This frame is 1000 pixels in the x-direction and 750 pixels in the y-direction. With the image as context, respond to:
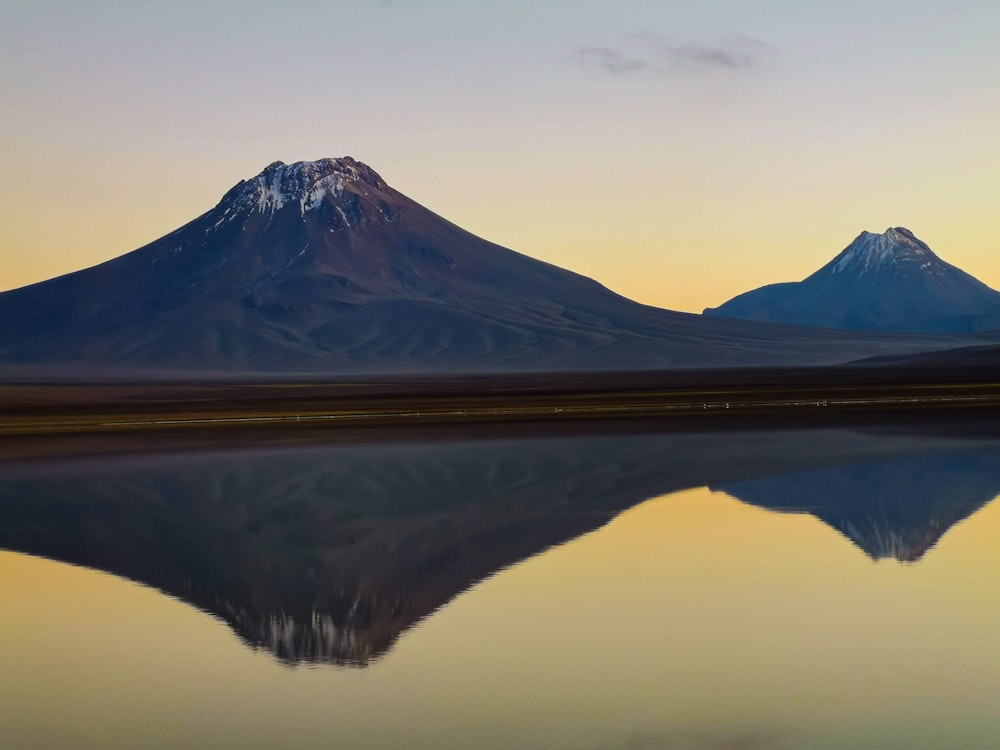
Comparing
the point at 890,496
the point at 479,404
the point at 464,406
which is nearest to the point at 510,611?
the point at 890,496

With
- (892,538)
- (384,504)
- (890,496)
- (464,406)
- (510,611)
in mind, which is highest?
(464,406)

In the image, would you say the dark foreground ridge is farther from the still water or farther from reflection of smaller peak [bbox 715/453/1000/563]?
the still water

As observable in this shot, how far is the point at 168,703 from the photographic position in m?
13.3

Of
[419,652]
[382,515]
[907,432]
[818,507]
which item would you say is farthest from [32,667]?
[907,432]

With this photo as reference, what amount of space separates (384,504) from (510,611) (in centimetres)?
1215

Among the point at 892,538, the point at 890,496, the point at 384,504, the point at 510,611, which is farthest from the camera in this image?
the point at 384,504

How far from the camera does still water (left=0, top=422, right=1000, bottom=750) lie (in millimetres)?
12352

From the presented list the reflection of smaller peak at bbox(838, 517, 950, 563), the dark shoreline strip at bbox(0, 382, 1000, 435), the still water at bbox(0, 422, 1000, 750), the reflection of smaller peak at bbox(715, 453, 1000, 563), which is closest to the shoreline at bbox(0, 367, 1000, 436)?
the dark shoreline strip at bbox(0, 382, 1000, 435)

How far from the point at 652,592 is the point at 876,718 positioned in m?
6.30

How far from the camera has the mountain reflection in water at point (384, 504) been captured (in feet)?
62.0

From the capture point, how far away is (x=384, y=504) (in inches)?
1143

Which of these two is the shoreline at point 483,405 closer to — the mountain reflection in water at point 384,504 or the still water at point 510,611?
the mountain reflection in water at point 384,504

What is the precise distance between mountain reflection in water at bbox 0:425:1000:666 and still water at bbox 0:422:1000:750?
0.36ft

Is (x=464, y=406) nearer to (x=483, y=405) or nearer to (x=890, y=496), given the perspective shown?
(x=483, y=405)
